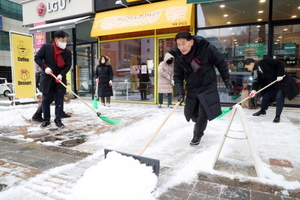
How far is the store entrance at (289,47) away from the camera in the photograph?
7.00m

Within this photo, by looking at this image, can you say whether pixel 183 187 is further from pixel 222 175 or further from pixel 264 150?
pixel 264 150

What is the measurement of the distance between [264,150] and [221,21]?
5809 millimetres

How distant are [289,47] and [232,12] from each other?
2211 mm

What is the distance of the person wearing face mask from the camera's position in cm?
445

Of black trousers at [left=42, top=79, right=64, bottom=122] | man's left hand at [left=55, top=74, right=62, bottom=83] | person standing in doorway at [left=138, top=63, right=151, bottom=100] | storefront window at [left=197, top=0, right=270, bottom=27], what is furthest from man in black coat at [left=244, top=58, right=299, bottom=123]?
person standing in doorway at [left=138, top=63, right=151, bottom=100]

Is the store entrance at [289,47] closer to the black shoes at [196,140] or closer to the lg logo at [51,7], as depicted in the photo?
the black shoes at [196,140]

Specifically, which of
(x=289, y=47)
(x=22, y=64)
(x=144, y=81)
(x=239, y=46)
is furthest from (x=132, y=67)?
(x=289, y=47)

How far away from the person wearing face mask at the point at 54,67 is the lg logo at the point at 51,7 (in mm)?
6821

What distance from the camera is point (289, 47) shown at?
7.08 m

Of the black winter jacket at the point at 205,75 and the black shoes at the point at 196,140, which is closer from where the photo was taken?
the black winter jacket at the point at 205,75

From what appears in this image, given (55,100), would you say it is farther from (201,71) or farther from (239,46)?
(239,46)

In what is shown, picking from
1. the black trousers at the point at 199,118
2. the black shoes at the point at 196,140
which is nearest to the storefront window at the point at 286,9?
the black trousers at the point at 199,118

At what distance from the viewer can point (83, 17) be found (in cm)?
983

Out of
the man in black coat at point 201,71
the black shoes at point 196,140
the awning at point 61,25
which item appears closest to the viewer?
the man in black coat at point 201,71
